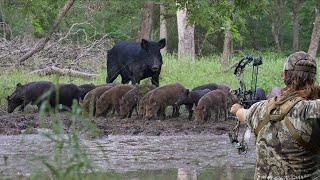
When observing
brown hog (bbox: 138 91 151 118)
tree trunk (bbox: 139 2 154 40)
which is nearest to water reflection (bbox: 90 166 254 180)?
brown hog (bbox: 138 91 151 118)

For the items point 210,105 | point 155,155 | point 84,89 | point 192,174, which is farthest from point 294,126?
point 84,89

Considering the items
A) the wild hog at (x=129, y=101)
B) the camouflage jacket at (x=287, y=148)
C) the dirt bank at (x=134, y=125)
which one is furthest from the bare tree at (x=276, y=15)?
the camouflage jacket at (x=287, y=148)

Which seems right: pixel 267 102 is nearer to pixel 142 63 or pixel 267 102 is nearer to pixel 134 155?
pixel 134 155

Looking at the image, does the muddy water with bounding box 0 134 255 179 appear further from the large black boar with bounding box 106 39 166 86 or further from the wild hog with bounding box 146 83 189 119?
the large black boar with bounding box 106 39 166 86

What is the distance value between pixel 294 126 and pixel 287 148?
183 millimetres

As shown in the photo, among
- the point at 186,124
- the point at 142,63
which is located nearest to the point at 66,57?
the point at 142,63

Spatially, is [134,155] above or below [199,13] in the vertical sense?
below

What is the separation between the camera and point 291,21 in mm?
56500

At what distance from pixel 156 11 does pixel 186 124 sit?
33428 millimetres

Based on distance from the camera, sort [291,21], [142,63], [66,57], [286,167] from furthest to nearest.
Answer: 1. [291,21]
2. [66,57]
3. [142,63]
4. [286,167]

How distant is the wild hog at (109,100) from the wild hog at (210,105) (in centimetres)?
187

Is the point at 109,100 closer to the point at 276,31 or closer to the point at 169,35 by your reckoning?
the point at 169,35

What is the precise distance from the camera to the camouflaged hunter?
233 inches

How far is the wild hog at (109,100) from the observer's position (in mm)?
17438
